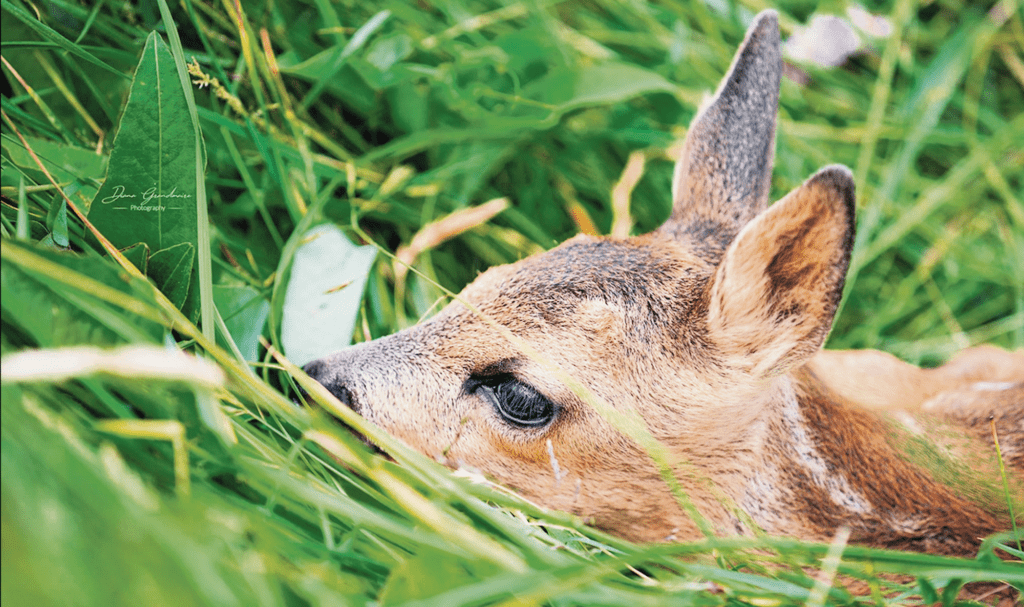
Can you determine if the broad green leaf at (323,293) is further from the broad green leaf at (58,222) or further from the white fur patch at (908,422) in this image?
the white fur patch at (908,422)

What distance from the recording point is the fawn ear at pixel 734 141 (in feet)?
8.47

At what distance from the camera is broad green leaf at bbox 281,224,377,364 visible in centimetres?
247

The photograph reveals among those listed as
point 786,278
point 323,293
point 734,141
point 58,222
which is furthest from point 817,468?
point 58,222

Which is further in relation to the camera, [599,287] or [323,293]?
[323,293]

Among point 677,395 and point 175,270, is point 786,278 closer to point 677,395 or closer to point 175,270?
point 677,395

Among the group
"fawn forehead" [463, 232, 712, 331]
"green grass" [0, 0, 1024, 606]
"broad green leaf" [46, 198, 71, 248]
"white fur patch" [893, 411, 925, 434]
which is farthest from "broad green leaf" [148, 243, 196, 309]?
"white fur patch" [893, 411, 925, 434]

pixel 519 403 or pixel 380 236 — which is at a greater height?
pixel 380 236

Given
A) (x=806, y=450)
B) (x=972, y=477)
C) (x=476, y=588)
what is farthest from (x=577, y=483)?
(x=972, y=477)

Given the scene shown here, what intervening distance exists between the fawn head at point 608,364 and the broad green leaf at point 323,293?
0.21 m

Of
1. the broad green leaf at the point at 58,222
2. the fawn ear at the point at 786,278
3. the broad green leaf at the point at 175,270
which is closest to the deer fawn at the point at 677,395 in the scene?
the fawn ear at the point at 786,278

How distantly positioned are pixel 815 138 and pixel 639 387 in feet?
8.00

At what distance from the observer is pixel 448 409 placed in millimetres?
2180

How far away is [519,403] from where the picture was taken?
2.12m

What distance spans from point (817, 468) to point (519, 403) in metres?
0.98
